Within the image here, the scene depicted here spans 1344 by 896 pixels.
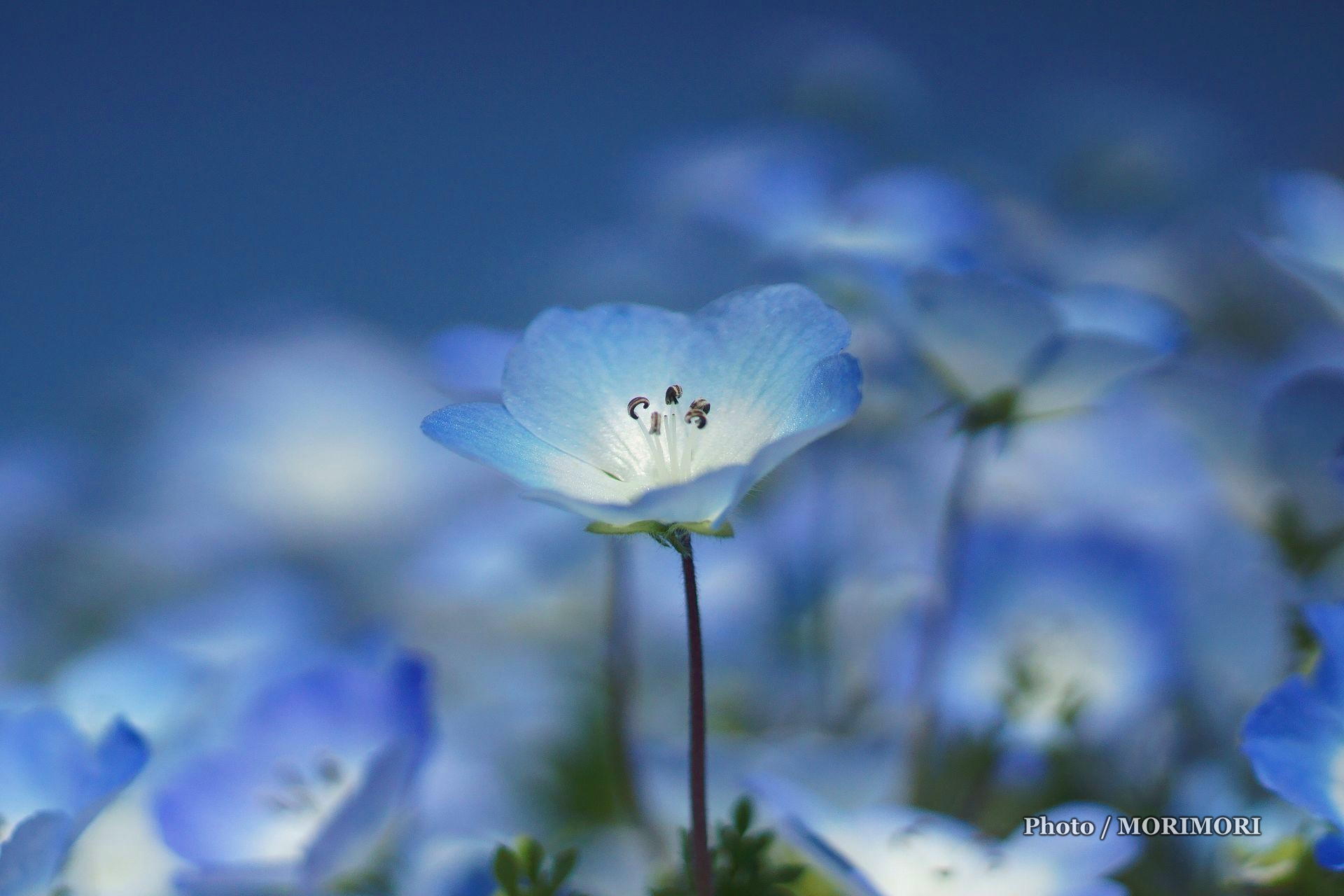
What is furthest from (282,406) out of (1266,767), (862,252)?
(1266,767)

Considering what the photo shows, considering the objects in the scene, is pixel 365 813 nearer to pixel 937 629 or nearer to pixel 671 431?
pixel 671 431

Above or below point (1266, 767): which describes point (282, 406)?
above

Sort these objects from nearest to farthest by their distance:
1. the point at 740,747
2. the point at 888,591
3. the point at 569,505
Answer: the point at 569,505, the point at 740,747, the point at 888,591

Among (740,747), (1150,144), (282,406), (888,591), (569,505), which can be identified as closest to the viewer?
(569,505)

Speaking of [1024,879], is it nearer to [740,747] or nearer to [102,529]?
[740,747]

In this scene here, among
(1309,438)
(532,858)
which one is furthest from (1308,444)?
(532,858)

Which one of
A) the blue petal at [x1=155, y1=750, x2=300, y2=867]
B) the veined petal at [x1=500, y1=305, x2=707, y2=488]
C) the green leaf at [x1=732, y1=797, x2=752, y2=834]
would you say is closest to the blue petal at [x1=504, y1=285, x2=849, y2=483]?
the veined petal at [x1=500, y1=305, x2=707, y2=488]
